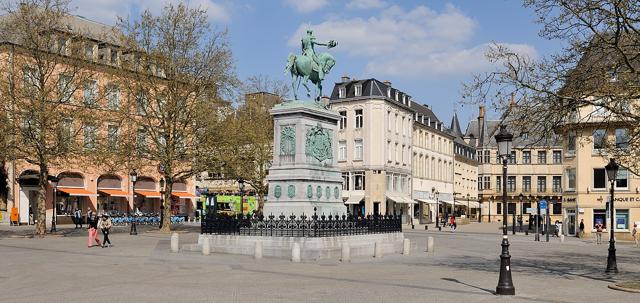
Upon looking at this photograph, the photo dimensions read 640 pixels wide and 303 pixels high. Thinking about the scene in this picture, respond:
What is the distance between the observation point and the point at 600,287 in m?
17.9

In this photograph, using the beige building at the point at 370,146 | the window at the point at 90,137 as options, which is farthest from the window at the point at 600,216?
the window at the point at 90,137

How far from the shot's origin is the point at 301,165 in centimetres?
2778

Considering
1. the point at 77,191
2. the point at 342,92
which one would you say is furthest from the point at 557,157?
the point at 77,191

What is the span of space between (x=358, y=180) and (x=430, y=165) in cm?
1758

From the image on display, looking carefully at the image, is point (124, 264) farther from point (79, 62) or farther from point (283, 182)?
point (79, 62)

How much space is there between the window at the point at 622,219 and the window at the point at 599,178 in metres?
2.23

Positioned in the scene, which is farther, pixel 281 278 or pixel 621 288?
pixel 281 278

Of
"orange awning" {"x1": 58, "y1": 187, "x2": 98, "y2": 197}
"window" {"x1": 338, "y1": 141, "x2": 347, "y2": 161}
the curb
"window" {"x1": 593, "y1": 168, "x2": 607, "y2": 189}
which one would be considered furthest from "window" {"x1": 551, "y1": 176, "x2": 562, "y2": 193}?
the curb

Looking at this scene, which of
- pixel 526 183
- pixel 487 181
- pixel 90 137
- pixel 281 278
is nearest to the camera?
pixel 281 278

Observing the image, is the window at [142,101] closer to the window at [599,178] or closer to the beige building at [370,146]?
the window at [599,178]

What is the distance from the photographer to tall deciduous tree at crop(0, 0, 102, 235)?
1436 inches

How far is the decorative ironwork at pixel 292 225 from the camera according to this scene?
25359 millimetres

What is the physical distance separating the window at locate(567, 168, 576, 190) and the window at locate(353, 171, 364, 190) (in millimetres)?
24093

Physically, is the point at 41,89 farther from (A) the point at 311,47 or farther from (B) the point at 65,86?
(A) the point at 311,47
